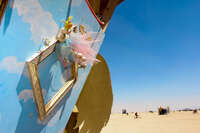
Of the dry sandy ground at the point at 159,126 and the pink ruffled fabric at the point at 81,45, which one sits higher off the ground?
the pink ruffled fabric at the point at 81,45

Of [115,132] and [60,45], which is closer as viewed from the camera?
[60,45]

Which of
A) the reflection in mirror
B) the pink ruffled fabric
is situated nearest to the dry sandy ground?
the pink ruffled fabric

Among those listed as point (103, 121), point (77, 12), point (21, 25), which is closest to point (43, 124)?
point (21, 25)

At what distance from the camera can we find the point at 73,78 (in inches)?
55.7

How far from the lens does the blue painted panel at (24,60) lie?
780 millimetres

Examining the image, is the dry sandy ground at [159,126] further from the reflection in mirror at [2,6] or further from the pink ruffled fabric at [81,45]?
the reflection in mirror at [2,6]

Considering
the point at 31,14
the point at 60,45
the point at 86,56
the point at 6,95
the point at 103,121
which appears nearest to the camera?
the point at 6,95

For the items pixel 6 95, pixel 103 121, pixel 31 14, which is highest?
pixel 31 14

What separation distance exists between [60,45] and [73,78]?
0.40 m

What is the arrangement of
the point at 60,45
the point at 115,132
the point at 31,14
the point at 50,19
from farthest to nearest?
the point at 115,132
the point at 60,45
the point at 50,19
the point at 31,14

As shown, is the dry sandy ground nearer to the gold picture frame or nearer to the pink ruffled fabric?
the pink ruffled fabric

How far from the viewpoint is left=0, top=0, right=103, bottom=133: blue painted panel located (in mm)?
780

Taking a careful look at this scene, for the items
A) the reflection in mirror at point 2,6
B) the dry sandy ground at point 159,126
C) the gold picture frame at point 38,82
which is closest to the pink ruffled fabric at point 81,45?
Result: the gold picture frame at point 38,82

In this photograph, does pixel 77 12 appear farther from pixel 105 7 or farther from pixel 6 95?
pixel 105 7
